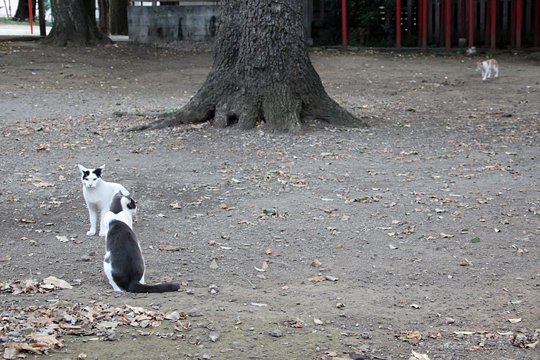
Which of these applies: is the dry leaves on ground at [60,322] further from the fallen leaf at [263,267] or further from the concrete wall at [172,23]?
the concrete wall at [172,23]

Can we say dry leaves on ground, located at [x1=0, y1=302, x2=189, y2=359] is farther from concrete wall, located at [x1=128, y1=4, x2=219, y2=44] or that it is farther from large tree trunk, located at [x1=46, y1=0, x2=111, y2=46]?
concrete wall, located at [x1=128, y1=4, x2=219, y2=44]

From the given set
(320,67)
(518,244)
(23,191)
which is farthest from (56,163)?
(320,67)

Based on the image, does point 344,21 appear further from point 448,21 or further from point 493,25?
point 493,25

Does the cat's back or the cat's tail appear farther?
the cat's back

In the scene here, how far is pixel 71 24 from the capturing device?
22812 mm

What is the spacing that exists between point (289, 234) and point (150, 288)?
2.06m

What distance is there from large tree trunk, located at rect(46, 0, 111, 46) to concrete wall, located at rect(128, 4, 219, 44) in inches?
108

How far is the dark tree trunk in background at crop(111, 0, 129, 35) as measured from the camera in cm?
3334

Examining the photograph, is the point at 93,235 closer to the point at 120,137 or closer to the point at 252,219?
the point at 252,219

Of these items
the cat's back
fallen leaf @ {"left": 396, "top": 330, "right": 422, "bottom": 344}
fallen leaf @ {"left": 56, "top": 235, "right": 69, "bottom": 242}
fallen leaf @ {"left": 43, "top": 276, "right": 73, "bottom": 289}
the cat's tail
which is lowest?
fallen leaf @ {"left": 396, "top": 330, "right": 422, "bottom": 344}

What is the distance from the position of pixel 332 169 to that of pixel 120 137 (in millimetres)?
3308

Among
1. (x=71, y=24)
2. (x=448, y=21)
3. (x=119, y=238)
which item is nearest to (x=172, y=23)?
(x=71, y=24)

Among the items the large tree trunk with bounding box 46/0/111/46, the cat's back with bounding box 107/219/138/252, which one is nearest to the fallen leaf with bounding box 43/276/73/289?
the cat's back with bounding box 107/219/138/252

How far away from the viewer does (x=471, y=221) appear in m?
8.24
